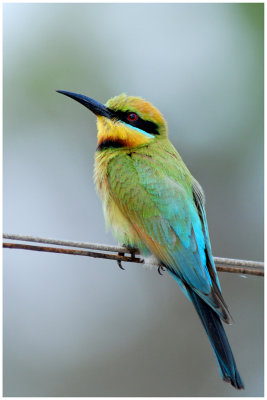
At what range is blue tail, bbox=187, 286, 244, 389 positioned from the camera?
1.90 meters

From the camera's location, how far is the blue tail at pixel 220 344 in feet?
6.22

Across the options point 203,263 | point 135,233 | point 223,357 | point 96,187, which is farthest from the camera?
point 96,187

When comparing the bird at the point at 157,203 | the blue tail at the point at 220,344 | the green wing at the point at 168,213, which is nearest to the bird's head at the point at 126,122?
the bird at the point at 157,203

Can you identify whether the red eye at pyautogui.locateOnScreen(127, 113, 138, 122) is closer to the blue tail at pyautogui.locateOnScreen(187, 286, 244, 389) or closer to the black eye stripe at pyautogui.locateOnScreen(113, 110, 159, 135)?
the black eye stripe at pyautogui.locateOnScreen(113, 110, 159, 135)

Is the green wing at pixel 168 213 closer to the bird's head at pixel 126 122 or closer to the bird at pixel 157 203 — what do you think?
the bird at pixel 157 203

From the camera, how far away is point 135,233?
2.32 meters

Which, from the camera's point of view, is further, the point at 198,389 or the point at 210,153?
the point at 210,153

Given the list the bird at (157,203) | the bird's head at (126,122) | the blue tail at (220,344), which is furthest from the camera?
the bird's head at (126,122)

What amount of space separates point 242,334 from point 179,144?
129 centimetres

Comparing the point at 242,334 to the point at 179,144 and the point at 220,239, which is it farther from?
the point at 179,144

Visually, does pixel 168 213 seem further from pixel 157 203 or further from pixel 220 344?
pixel 220 344

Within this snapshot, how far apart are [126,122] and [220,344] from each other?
1.04 meters

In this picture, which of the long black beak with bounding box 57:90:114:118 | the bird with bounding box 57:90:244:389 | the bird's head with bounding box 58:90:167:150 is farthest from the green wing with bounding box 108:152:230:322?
the long black beak with bounding box 57:90:114:118

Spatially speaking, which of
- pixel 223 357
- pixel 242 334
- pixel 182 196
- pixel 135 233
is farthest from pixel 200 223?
pixel 242 334
